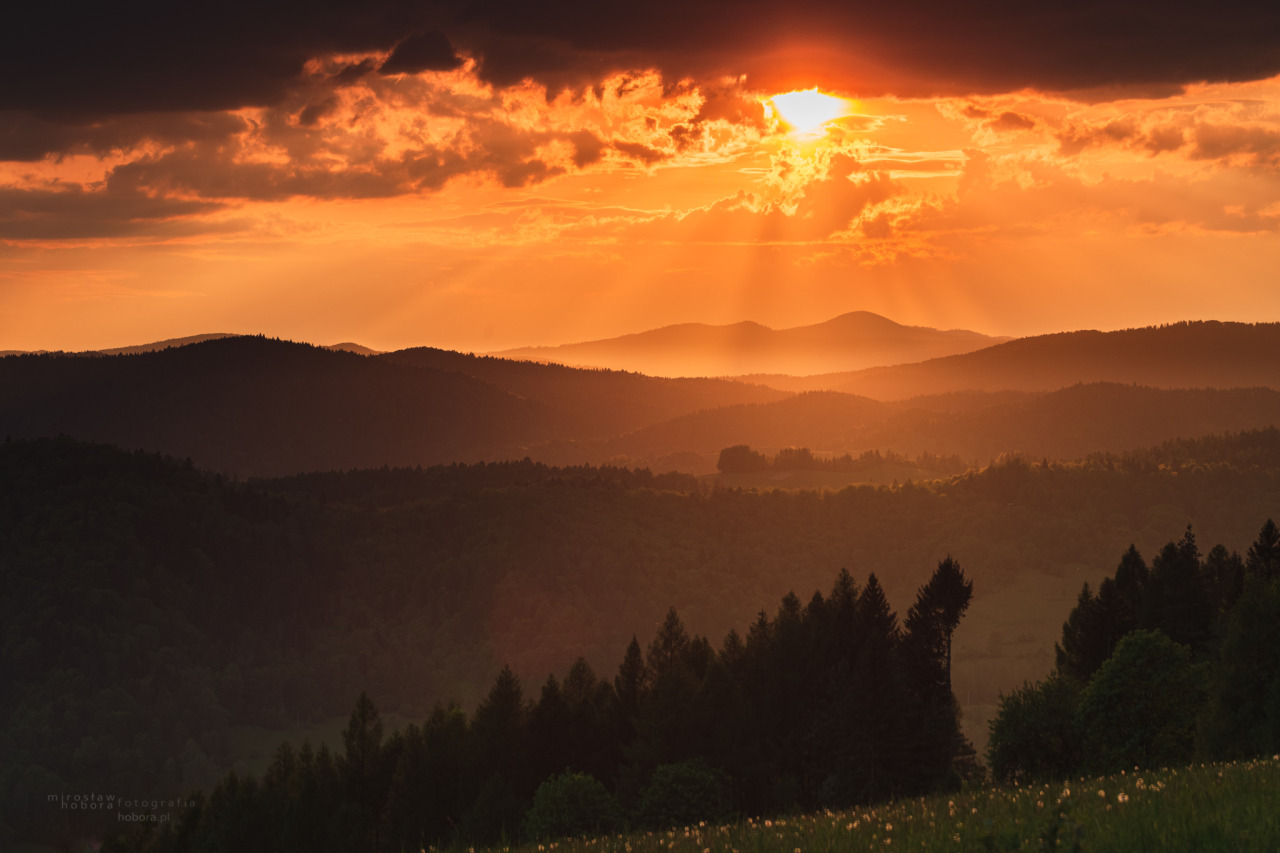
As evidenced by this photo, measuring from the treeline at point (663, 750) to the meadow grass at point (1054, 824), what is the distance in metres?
46.6

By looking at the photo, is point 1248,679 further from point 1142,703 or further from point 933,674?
point 933,674

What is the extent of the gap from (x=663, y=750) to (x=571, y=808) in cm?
1283

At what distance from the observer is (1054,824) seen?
15227mm

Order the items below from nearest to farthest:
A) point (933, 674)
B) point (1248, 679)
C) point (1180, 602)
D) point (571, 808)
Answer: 1. point (1248, 679)
2. point (571, 808)
3. point (1180, 602)
4. point (933, 674)

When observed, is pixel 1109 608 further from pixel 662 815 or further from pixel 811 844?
pixel 811 844

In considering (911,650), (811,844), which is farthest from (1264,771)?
(911,650)

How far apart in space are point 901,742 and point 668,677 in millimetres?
16991

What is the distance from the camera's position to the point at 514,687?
96625 millimetres

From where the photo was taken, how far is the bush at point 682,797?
70.1 m

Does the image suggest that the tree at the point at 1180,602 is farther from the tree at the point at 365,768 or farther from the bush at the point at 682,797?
the tree at the point at 365,768

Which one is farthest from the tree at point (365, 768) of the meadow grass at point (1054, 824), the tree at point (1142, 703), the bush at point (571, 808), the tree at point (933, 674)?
the meadow grass at point (1054, 824)

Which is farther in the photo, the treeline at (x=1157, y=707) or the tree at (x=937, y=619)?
the tree at (x=937, y=619)

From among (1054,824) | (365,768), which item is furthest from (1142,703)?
(365,768)

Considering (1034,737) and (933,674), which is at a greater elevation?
(933,674)
